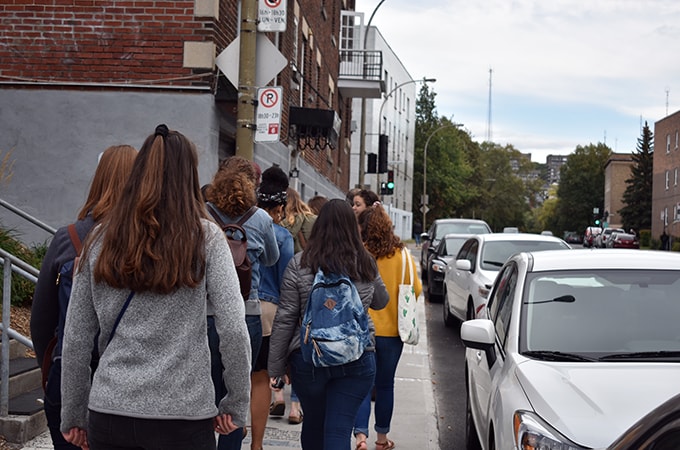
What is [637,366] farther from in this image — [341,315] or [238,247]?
[238,247]

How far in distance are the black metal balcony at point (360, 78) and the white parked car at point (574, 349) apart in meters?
25.3

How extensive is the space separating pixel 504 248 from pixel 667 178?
5921cm

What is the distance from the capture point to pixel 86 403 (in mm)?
2959

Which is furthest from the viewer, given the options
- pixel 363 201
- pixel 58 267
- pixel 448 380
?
pixel 448 380

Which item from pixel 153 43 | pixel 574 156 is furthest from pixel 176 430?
pixel 574 156

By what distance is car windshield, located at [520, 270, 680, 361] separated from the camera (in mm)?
4551

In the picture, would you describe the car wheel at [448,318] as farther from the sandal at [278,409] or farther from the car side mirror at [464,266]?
the sandal at [278,409]

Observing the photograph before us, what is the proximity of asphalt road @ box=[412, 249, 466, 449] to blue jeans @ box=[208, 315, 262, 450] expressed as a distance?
223 centimetres

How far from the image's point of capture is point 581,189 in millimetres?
109625

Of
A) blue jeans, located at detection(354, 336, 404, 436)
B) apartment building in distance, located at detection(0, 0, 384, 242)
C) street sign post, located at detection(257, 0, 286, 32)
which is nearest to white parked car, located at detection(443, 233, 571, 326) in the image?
apartment building in distance, located at detection(0, 0, 384, 242)

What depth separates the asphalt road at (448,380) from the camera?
7.14 meters

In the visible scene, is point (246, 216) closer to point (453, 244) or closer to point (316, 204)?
point (316, 204)

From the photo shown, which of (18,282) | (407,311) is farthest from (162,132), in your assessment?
(18,282)

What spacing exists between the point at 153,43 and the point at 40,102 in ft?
5.47
